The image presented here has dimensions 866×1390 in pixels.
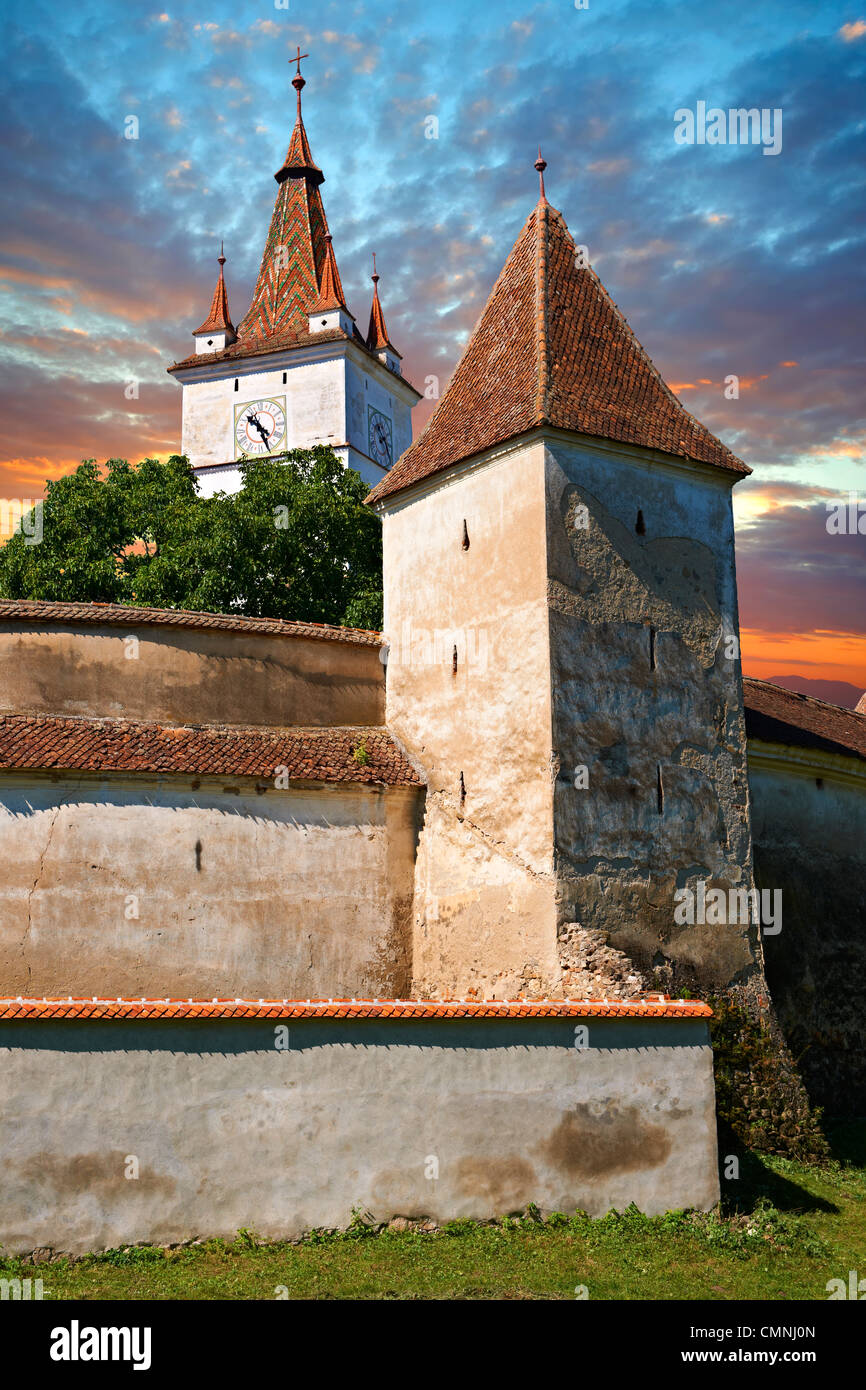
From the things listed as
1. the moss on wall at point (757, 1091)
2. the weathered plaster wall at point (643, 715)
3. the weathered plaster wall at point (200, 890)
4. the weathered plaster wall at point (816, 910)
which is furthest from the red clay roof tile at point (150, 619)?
the moss on wall at point (757, 1091)

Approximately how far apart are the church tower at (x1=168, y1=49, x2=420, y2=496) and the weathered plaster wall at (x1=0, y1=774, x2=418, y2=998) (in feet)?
115

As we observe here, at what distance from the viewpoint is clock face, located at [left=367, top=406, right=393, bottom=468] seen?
51.0 meters

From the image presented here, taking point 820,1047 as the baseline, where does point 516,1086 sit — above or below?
above

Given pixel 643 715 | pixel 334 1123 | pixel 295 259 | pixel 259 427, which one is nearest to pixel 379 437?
pixel 259 427

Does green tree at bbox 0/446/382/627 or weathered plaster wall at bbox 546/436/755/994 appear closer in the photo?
weathered plaster wall at bbox 546/436/755/994

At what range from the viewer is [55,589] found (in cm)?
3238

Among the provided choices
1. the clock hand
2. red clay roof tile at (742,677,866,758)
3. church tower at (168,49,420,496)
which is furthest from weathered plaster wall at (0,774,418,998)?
the clock hand

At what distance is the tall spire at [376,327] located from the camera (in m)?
52.6

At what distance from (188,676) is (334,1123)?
319 inches

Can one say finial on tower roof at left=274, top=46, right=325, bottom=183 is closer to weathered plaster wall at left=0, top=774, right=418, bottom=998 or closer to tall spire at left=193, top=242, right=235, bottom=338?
tall spire at left=193, top=242, right=235, bottom=338

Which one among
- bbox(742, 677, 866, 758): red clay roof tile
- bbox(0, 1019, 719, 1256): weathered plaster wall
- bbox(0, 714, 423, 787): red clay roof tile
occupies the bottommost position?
bbox(0, 1019, 719, 1256): weathered plaster wall
